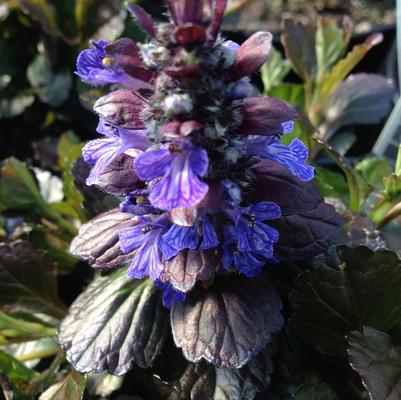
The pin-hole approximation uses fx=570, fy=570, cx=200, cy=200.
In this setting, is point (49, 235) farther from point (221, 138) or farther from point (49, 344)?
point (221, 138)

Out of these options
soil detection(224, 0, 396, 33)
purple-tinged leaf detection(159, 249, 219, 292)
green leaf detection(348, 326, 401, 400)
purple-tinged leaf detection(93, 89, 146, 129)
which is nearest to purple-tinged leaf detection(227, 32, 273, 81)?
purple-tinged leaf detection(93, 89, 146, 129)

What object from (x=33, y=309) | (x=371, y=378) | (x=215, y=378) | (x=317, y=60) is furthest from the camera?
(x=317, y=60)

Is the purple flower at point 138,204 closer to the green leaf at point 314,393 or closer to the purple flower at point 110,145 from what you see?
the purple flower at point 110,145

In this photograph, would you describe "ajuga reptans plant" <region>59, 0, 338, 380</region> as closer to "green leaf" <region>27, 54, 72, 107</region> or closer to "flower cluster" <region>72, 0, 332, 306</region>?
"flower cluster" <region>72, 0, 332, 306</region>

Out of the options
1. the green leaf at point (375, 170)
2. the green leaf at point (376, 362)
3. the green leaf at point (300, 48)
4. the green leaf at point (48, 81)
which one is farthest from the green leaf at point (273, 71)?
the green leaf at point (376, 362)

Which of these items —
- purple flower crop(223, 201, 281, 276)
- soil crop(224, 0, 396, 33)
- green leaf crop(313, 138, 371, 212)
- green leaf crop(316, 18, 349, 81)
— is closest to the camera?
purple flower crop(223, 201, 281, 276)

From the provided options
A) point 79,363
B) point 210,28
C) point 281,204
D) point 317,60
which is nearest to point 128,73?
point 210,28
